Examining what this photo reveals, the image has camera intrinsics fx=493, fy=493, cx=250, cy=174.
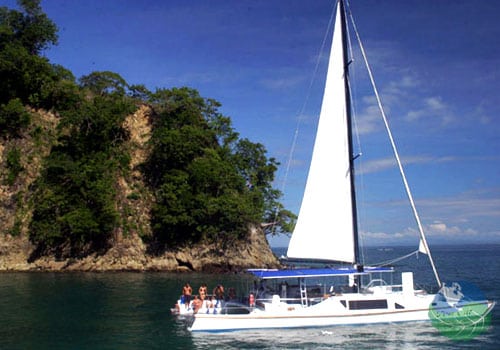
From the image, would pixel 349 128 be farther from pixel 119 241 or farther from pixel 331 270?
pixel 119 241

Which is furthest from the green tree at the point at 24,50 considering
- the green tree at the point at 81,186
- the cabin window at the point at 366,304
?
the cabin window at the point at 366,304

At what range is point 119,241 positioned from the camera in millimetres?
59219

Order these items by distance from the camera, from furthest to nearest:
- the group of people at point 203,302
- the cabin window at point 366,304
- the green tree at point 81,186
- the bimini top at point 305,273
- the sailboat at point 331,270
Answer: the green tree at point 81,186 → the group of people at point 203,302 → the cabin window at point 366,304 → the bimini top at point 305,273 → the sailboat at point 331,270

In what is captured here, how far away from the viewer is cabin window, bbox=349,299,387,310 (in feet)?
81.0

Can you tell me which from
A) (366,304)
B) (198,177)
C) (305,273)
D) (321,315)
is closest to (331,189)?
(305,273)

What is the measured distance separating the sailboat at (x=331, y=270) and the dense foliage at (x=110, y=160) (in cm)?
3314

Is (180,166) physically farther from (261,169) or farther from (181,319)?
(181,319)

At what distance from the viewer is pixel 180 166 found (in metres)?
62.8

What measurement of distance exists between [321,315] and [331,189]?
20.9 ft

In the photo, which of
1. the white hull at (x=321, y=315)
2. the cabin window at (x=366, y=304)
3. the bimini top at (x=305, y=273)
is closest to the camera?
the white hull at (x=321, y=315)

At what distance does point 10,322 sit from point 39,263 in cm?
3211

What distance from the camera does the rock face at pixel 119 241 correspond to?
186ft

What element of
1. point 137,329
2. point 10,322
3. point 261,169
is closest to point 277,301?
point 137,329

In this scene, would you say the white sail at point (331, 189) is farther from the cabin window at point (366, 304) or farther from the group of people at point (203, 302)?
the group of people at point (203, 302)
